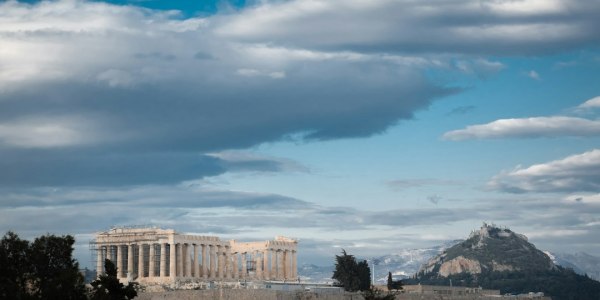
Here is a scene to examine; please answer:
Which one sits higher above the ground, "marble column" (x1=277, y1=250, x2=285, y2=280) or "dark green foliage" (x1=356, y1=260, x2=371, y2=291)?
"marble column" (x1=277, y1=250, x2=285, y2=280)

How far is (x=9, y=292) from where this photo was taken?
78938mm

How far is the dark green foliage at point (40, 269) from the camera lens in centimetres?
7981

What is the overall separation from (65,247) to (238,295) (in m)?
21.2

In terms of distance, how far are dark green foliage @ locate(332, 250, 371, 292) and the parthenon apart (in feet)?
40.3

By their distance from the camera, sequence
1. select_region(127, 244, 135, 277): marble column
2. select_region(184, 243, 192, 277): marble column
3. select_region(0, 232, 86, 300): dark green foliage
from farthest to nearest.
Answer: select_region(127, 244, 135, 277): marble column < select_region(184, 243, 192, 277): marble column < select_region(0, 232, 86, 300): dark green foliage

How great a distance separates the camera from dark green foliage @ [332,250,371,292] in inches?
5133

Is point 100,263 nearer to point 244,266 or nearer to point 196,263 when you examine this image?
point 196,263

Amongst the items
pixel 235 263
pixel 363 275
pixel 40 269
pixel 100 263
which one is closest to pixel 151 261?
pixel 100 263

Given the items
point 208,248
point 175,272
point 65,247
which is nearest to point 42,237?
point 65,247

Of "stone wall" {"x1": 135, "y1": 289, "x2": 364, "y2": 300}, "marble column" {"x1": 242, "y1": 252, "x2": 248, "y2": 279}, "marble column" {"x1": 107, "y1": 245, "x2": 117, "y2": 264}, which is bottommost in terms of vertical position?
"stone wall" {"x1": 135, "y1": 289, "x2": 364, "y2": 300}

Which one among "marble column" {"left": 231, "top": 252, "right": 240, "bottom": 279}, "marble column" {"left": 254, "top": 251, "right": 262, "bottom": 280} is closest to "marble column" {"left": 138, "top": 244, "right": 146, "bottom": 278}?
"marble column" {"left": 231, "top": 252, "right": 240, "bottom": 279}

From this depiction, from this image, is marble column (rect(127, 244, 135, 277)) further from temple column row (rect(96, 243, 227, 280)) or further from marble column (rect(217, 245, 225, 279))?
marble column (rect(217, 245, 225, 279))

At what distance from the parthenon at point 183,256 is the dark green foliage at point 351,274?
1230 cm

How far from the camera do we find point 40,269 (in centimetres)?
9106
